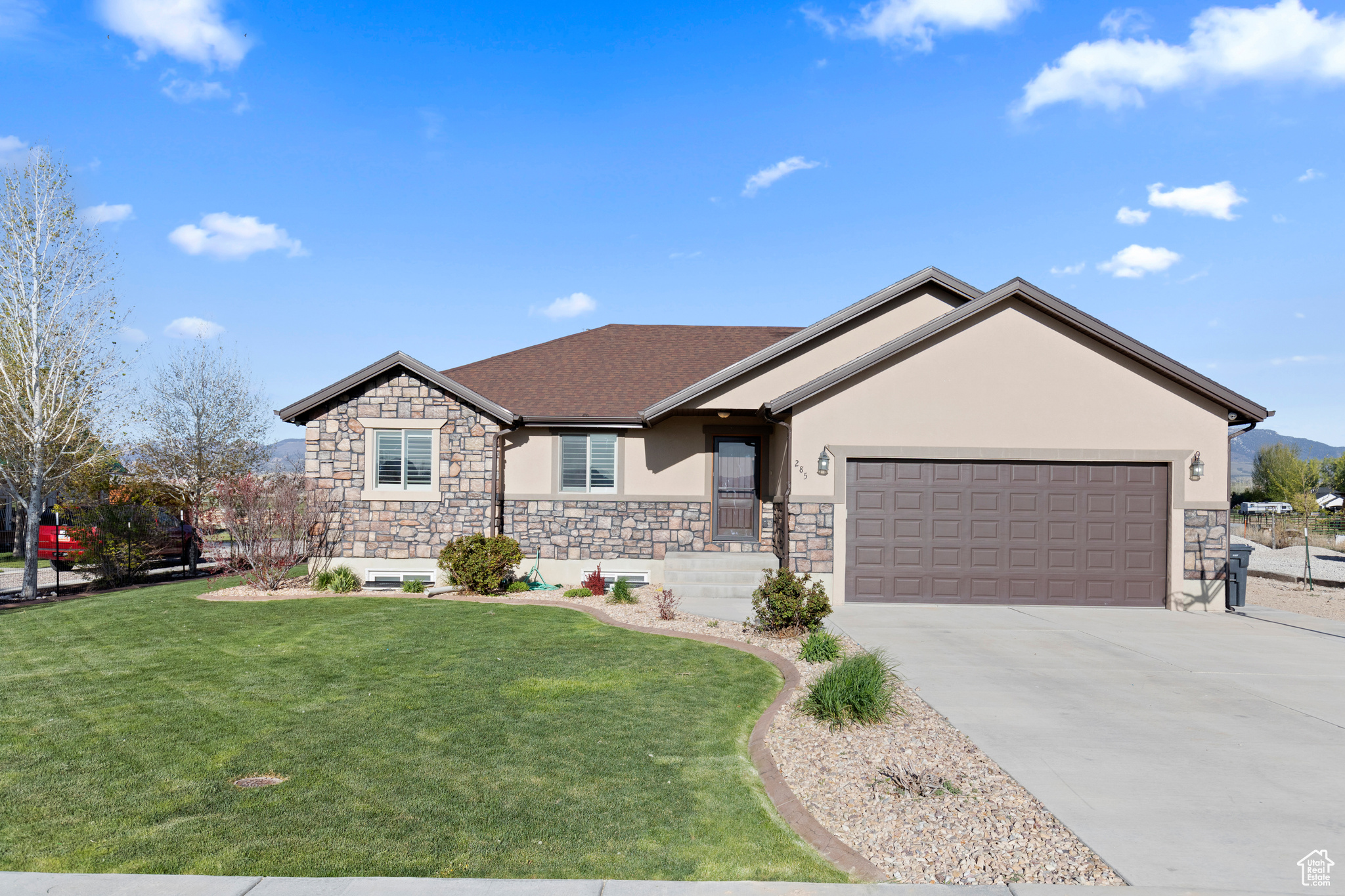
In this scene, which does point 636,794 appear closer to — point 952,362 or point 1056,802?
point 1056,802

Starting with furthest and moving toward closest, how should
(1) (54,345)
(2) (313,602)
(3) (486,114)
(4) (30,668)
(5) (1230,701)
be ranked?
(3) (486,114), (1) (54,345), (2) (313,602), (4) (30,668), (5) (1230,701)

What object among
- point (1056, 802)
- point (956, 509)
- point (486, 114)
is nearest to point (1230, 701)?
point (1056, 802)

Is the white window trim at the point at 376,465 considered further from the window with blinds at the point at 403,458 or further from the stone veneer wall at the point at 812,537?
the stone veneer wall at the point at 812,537

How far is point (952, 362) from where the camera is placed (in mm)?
13469

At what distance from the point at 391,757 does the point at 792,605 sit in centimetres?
576

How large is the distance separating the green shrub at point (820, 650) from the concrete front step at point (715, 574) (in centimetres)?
488

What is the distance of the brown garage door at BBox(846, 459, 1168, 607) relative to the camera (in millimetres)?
13375

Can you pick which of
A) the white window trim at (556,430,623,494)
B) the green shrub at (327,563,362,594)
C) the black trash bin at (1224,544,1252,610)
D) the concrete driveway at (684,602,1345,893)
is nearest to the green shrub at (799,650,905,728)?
the concrete driveway at (684,602,1345,893)

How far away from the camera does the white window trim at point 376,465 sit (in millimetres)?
15031

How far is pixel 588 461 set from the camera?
16.1 metres

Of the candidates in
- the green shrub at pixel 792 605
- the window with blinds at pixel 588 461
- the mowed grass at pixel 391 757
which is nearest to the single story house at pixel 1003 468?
the window with blinds at pixel 588 461

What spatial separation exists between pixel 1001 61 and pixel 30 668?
1798cm

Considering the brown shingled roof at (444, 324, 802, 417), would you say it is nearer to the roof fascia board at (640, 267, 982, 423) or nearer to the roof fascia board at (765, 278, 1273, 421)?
the roof fascia board at (640, 267, 982, 423)

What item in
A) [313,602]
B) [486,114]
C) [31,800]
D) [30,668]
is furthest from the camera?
[486,114]
